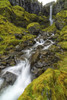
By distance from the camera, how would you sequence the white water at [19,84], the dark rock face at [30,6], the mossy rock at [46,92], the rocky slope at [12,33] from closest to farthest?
the mossy rock at [46,92] → the white water at [19,84] → the rocky slope at [12,33] → the dark rock face at [30,6]

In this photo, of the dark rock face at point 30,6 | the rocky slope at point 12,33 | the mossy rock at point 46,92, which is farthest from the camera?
the dark rock face at point 30,6

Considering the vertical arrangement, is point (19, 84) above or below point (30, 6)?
below

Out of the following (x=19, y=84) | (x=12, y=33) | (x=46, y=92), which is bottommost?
(x=19, y=84)

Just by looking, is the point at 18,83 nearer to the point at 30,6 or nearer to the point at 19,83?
the point at 19,83

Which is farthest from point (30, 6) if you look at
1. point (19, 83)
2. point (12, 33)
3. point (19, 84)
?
point (19, 84)

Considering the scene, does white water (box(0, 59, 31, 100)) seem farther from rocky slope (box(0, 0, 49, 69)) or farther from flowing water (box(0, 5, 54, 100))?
rocky slope (box(0, 0, 49, 69))

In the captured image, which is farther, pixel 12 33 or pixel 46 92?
pixel 12 33

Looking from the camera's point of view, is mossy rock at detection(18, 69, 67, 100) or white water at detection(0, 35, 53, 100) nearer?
mossy rock at detection(18, 69, 67, 100)

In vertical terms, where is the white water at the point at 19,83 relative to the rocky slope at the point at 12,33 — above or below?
below

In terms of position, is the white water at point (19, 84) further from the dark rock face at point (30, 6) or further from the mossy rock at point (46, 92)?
the dark rock face at point (30, 6)

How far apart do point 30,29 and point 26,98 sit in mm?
33121

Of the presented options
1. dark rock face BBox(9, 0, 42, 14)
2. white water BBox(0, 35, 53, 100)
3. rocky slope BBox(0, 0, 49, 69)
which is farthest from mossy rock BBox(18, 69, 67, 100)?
dark rock face BBox(9, 0, 42, 14)

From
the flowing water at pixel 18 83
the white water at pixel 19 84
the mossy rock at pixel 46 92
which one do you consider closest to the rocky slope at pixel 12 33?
the flowing water at pixel 18 83

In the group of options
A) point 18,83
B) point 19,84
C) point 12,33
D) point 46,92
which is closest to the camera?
point 46,92
